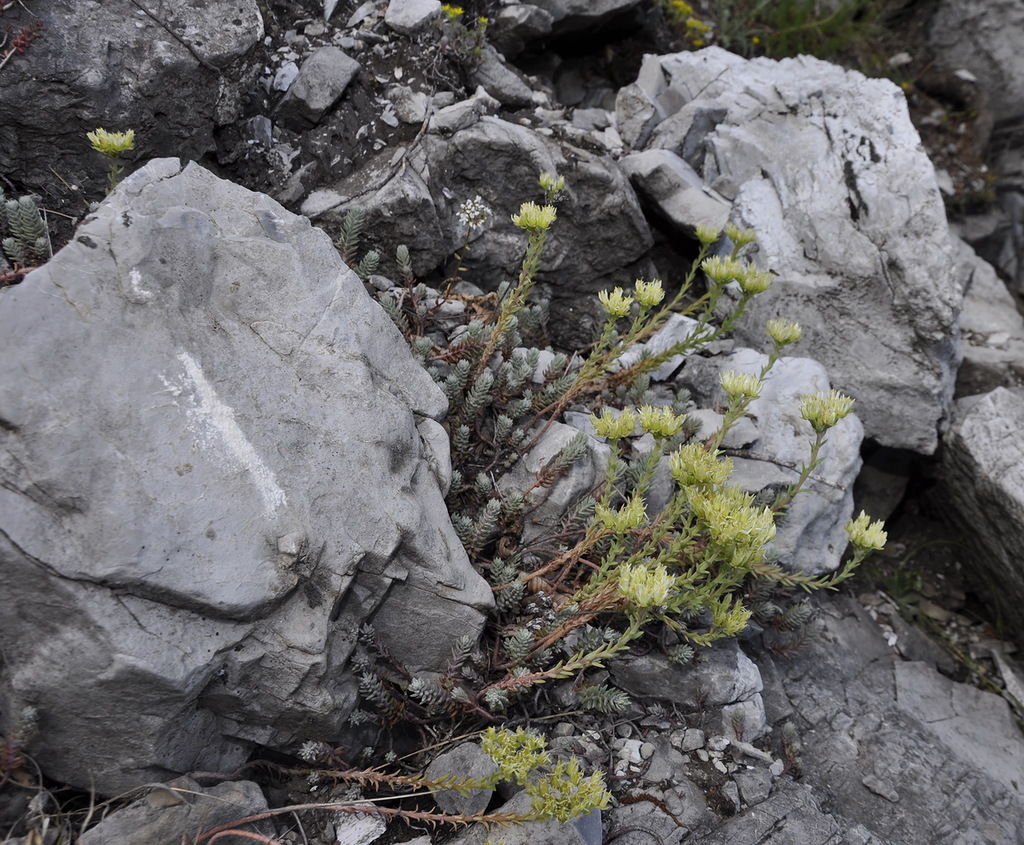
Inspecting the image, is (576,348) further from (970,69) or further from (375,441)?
(970,69)

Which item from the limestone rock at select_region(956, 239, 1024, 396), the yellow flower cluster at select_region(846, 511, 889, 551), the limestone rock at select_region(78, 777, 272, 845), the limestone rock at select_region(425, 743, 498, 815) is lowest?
the limestone rock at select_region(956, 239, 1024, 396)

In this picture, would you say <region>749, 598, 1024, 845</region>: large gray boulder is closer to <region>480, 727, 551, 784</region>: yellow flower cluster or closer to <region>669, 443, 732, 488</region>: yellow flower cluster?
<region>480, 727, 551, 784</region>: yellow flower cluster

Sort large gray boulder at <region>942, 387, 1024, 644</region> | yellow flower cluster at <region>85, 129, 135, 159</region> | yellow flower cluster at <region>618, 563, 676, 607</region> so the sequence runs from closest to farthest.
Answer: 1. yellow flower cluster at <region>618, 563, 676, 607</region>
2. yellow flower cluster at <region>85, 129, 135, 159</region>
3. large gray boulder at <region>942, 387, 1024, 644</region>

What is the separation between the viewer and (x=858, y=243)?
16.8ft

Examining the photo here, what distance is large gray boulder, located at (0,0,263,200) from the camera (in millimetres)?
3760

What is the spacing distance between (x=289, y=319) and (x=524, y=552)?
1.50 metres

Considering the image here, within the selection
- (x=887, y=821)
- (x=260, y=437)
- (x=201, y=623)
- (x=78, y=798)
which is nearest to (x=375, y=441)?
(x=260, y=437)

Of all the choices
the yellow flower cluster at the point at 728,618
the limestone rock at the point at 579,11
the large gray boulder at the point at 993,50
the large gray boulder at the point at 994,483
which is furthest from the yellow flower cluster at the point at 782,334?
the large gray boulder at the point at 993,50

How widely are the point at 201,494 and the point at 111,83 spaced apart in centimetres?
249

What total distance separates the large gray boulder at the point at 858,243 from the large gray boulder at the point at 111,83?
11.0 feet

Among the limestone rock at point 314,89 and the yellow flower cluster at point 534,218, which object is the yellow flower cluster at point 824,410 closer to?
the yellow flower cluster at point 534,218

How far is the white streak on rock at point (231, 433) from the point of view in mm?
2785

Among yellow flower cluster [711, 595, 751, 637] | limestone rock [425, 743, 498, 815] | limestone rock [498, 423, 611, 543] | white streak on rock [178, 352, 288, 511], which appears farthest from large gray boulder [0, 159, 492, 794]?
yellow flower cluster [711, 595, 751, 637]

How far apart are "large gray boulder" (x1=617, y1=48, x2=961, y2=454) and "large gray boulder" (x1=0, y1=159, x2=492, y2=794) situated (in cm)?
309
